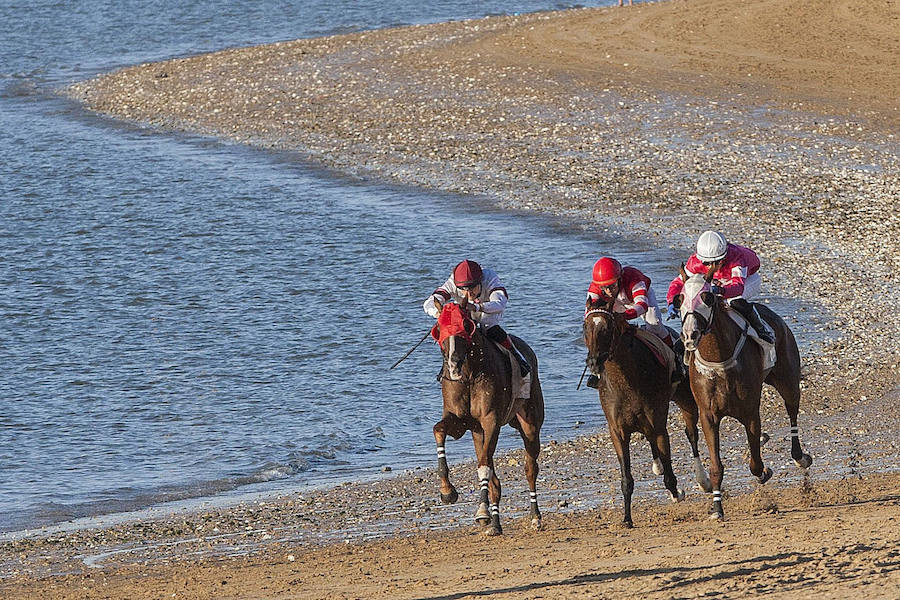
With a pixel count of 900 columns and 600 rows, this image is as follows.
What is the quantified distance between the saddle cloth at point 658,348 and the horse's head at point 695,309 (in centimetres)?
55

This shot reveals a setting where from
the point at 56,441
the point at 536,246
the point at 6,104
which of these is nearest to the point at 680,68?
the point at 536,246

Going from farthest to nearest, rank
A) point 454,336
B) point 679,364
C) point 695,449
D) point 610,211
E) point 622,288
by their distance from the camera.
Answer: point 610,211, point 695,449, point 679,364, point 622,288, point 454,336

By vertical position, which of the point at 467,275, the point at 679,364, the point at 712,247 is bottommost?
Result: the point at 679,364

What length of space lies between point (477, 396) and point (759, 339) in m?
2.33

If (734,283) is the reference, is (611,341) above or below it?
below

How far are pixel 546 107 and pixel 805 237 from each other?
1078cm

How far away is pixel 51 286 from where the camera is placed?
75.0ft

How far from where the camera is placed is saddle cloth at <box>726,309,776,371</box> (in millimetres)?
11508

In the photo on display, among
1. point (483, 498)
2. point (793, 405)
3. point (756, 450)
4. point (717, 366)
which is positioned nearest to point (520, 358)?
point (483, 498)

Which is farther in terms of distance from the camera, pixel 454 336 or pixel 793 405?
pixel 793 405

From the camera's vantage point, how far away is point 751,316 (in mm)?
11734

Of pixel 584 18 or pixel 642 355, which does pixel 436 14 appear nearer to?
pixel 584 18

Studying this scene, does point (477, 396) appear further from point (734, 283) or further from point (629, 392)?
point (734, 283)

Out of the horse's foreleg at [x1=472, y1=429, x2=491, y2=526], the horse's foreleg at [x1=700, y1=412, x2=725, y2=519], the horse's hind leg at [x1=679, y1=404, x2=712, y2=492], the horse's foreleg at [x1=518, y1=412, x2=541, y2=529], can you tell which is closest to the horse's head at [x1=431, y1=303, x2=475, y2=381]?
the horse's foreleg at [x1=472, y1=429, x2=491, y2=526]
